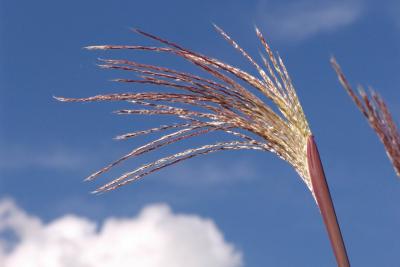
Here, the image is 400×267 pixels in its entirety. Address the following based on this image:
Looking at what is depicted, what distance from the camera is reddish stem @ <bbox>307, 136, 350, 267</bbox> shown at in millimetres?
2744

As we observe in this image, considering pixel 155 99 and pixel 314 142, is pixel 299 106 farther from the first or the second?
pixel 155 99

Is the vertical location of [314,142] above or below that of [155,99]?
below

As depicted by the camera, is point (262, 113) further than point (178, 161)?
No

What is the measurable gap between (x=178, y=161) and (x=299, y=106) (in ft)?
1.94

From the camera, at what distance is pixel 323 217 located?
2.80 m

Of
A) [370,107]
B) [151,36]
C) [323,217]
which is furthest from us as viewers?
[151,36]

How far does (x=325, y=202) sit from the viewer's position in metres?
2.82

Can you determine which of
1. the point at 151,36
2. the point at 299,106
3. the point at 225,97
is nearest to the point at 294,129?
the point at 299,106

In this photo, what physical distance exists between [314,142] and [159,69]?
27.4 inches

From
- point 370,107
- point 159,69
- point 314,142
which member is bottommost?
point 370,107

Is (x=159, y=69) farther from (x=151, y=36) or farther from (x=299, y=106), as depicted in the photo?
(x=299, y=106)

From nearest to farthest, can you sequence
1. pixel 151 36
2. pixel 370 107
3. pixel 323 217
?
pixel 370 107
pixel 323 217
pixel 151 36

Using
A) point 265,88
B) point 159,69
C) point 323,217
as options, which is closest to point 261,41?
point 265,88

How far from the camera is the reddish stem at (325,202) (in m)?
2.74
